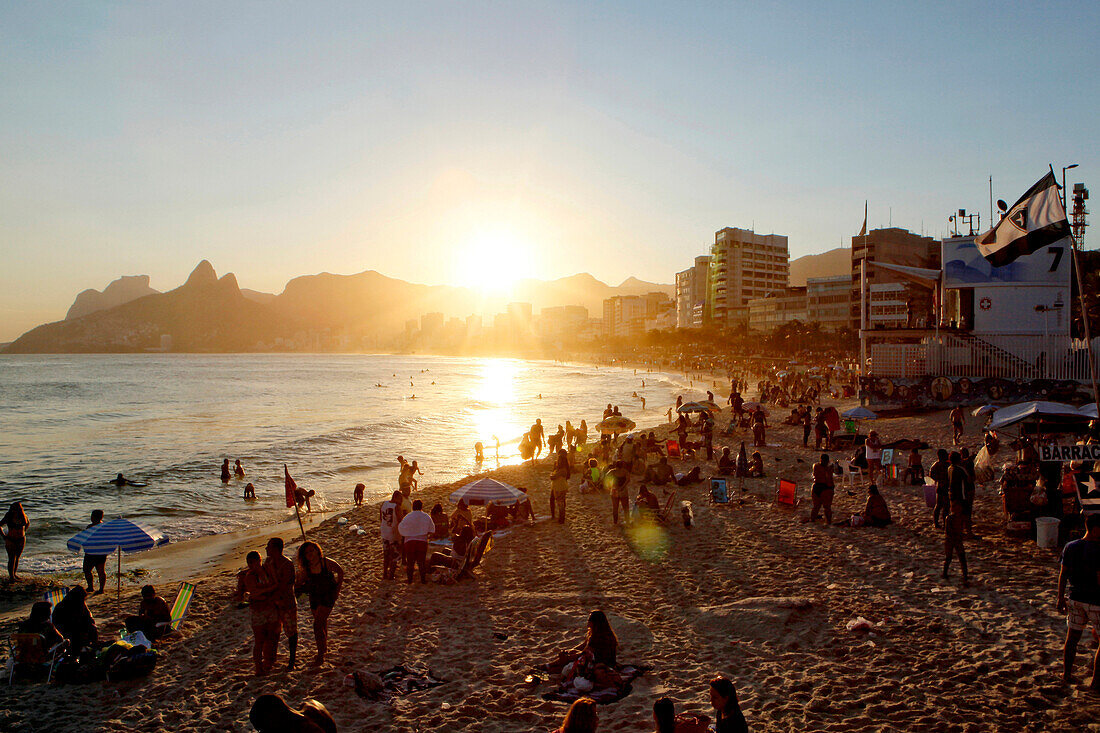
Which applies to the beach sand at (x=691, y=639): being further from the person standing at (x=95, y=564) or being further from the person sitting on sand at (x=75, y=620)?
the person standing at (x=95, y=564)

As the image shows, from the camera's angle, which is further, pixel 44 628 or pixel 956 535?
pixel 956 535

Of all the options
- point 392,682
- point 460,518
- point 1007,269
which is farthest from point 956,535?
point 1007,269

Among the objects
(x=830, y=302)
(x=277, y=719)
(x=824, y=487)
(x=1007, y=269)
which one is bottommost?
(x=824, y=487)

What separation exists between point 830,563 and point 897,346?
20.5 meters

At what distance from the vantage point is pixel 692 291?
16412 cm

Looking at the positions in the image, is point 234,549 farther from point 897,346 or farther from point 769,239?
point 769,239

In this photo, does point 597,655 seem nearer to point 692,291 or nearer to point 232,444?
point 232,444

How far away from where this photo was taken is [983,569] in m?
8.70

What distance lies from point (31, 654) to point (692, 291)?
16436 cm

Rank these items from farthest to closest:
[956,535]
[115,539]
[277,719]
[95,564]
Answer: [95,564] < [115,539] < [956,535] < [277,719]

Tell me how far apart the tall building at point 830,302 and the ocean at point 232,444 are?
4956cm

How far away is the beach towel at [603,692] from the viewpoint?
5988 millimetres

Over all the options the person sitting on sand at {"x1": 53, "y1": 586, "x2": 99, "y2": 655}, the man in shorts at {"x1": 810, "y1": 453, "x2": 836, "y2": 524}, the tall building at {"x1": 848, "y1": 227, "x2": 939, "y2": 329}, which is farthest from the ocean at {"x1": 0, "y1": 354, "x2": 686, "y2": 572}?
the tall building at {"x1": 848, "y1": 227, "x2": 939, "y2": 329}

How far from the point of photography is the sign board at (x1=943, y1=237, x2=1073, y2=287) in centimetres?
2652
